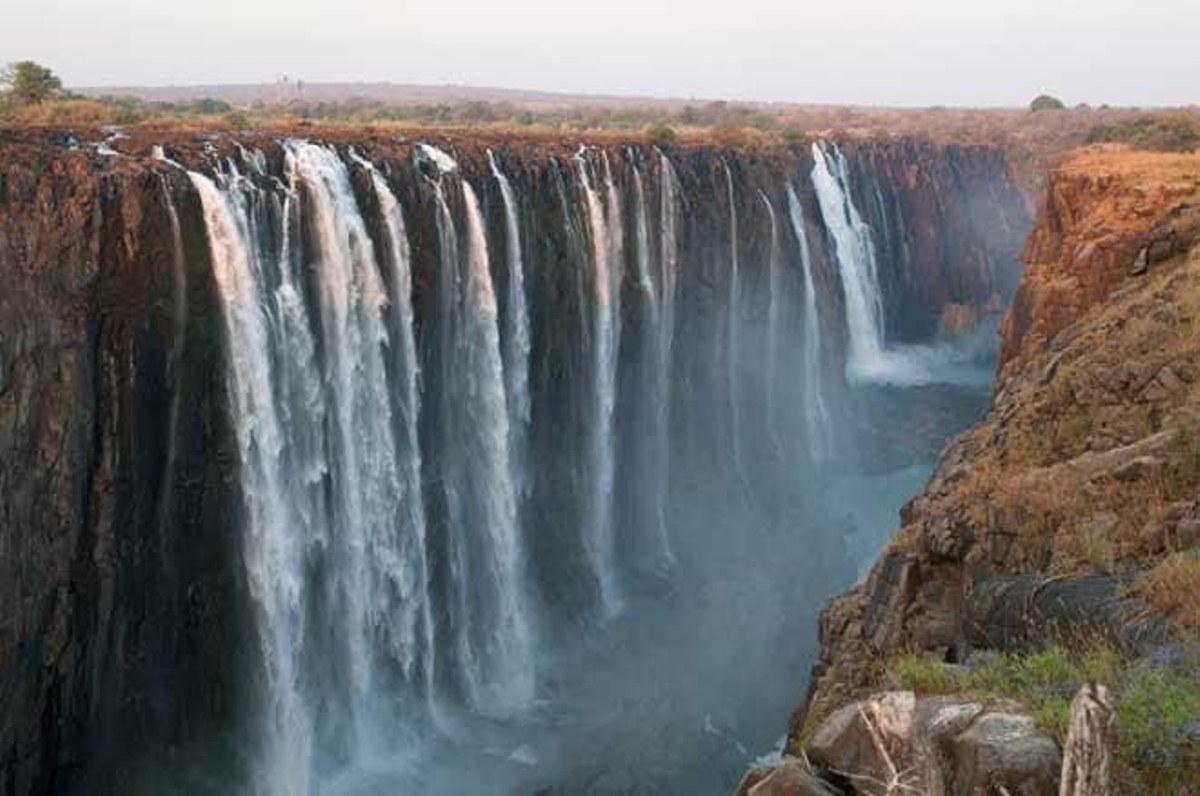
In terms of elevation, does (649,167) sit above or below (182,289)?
above

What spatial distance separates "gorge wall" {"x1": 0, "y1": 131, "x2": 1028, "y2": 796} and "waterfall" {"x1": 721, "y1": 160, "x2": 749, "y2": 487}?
0.44ft

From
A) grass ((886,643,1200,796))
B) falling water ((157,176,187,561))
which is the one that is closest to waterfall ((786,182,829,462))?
falling water ((157,176,187,561))

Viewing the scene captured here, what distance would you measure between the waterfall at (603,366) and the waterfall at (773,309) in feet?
26.9

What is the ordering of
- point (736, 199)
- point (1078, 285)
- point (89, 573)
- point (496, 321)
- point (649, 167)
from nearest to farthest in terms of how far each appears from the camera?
point (89, 573) < point (1078, 285) < point (496, 321) < point (649, 167) < point (736, 199)

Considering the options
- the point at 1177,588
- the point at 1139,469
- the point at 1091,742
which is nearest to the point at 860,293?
the point at 1139,469

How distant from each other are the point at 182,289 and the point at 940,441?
83.3ft

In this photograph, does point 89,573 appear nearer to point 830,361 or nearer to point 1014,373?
point 1014,373

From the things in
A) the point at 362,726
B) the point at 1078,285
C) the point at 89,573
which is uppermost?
the point at 1078,285

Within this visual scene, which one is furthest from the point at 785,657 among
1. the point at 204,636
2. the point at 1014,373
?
the point at 204,636

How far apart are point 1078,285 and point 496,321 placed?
1059cm

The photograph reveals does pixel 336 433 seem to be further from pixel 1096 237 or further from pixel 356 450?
pixel 1096 237

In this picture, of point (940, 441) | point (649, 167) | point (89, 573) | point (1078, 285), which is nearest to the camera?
point (89, 573)

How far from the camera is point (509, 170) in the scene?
948 inches

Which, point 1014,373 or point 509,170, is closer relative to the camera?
point 1014,373
